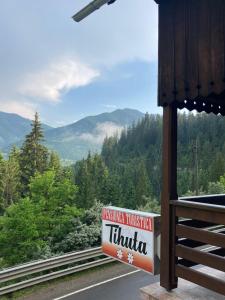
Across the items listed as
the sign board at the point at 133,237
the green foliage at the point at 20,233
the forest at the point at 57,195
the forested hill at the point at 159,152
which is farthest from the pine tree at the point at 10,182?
the sign board at the point at 133,237

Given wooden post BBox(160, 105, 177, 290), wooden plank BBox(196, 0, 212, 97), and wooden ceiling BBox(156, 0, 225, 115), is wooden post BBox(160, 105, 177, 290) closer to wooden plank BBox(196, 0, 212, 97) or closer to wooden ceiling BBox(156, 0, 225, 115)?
wooden ceiling BBox(156, 0, 225, 115)

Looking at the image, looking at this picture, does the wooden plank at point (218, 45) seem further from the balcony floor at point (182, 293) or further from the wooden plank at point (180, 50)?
the balcony floor at point (182, 293)

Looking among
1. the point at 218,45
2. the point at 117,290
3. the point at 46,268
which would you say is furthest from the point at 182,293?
the point at 46,268

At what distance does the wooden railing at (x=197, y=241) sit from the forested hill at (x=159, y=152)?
215 ft

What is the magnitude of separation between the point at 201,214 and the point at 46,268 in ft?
26.0

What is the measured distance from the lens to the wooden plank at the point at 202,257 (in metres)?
4.04

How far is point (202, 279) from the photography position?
431 cm

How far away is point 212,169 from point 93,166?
29762 millimetres

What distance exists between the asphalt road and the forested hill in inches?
2326

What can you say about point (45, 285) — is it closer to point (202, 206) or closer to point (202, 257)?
point (202, 257)

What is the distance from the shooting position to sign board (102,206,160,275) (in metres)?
5.14

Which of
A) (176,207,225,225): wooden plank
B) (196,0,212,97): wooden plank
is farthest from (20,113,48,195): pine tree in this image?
(196,0,212,97): wooden plank

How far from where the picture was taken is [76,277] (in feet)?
37.8

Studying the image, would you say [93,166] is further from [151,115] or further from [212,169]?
[151,115]
